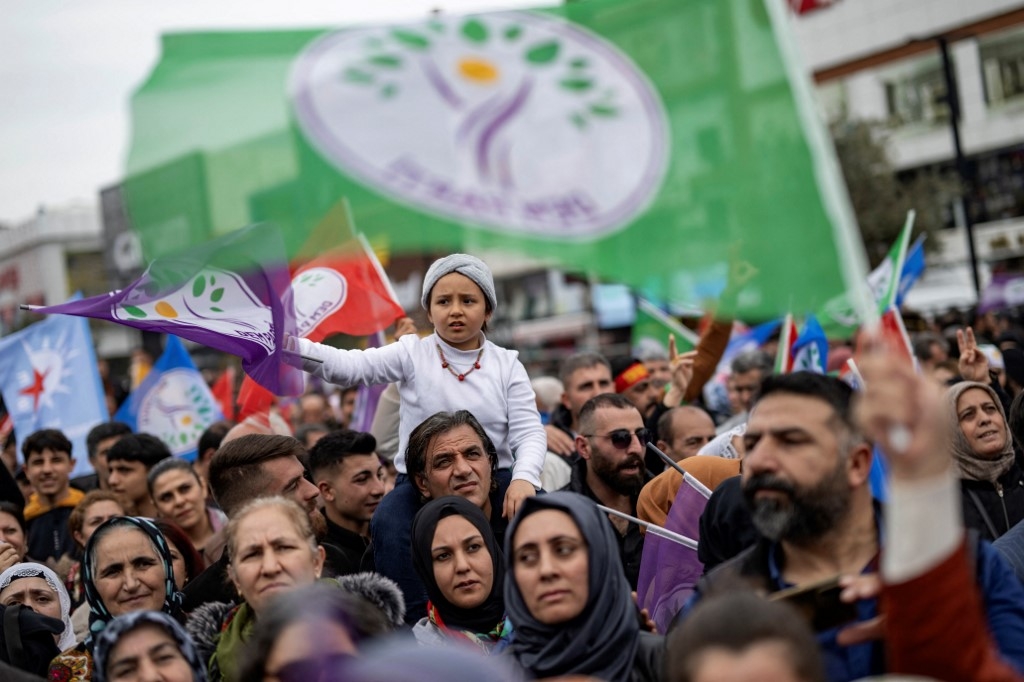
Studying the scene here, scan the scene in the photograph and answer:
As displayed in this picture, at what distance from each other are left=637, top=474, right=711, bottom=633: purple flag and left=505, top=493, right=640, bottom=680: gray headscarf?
96 cm

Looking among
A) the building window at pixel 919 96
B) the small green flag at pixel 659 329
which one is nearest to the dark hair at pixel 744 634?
the small green flag at pixel 659 329

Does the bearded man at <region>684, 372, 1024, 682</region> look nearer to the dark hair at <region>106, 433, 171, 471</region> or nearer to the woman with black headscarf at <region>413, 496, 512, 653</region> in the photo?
the woman with black headscarf at <region>413, 496, 512, 653</region>

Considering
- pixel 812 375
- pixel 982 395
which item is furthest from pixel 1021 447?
pixel 812 375

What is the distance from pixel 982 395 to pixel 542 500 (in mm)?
3189

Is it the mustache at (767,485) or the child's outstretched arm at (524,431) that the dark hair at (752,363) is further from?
the mustache at (767,485)

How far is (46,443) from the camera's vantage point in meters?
7.86

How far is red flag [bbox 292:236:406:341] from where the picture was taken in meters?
6.74

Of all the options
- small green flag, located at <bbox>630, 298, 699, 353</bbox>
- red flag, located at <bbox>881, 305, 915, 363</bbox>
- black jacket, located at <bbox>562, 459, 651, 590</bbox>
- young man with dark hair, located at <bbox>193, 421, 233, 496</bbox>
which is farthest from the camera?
small green flag, located at <bbox>630, 298, 699, 353</bbox>

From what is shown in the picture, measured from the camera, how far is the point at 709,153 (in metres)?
3.96

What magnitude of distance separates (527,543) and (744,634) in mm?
1075

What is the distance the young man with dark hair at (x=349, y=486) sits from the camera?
229 inches

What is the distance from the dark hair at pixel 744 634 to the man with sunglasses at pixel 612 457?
306 cm

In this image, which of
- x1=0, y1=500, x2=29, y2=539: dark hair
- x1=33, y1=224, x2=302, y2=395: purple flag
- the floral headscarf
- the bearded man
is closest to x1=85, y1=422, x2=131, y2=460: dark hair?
x1=0, y1=500, x2=29, y2=539: dark hair

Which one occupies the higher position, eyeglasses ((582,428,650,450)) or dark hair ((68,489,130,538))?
eyeglasses ((582,428,650,450))
